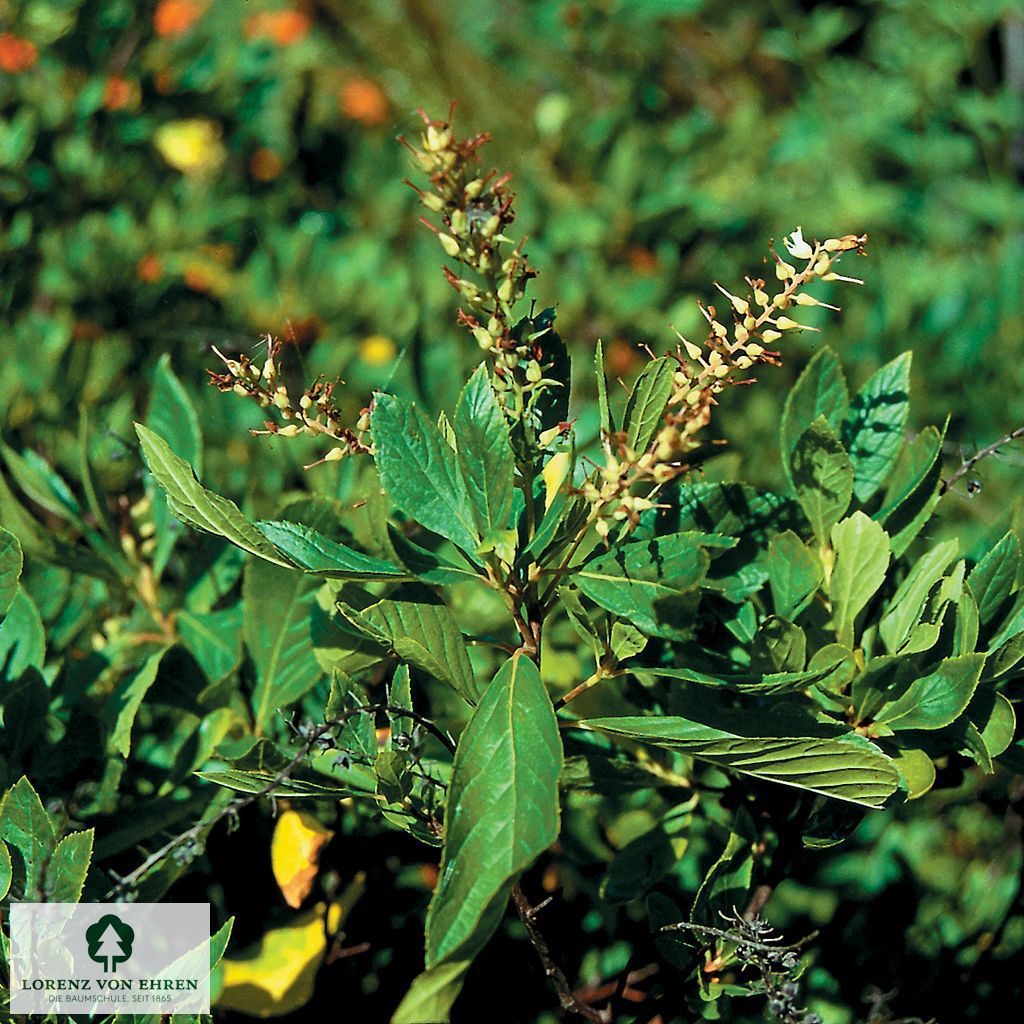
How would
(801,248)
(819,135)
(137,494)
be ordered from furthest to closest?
(819,135), (137,494), (801,248)

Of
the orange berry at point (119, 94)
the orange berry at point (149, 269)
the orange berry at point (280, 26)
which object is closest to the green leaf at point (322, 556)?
the orange berry at point (149, 269)

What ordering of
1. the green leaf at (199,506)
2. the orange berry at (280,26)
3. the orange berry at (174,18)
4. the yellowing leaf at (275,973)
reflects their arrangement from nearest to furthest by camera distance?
the green leaf at (199,506), the yellowing leaf at (275,973), the orange berry at (174,18), the orange berry at (280,26)

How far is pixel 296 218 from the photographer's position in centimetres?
197

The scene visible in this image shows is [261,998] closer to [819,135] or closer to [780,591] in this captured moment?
[780,591]

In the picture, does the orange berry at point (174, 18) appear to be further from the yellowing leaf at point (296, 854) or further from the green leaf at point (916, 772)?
the green leaf at point (916, 772)

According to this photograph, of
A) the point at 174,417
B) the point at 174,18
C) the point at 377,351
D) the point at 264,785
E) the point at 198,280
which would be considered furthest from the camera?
the point at 174,18

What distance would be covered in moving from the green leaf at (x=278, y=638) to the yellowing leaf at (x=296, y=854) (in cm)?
8

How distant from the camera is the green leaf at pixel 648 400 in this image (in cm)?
64

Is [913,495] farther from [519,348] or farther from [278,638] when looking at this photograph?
[278,638]

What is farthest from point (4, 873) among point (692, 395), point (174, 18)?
point (174, 18)

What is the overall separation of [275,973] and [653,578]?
46 centimetres

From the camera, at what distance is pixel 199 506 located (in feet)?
2.08

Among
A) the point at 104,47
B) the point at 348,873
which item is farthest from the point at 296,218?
the point at 348,873

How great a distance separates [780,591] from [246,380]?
1.22 feet
